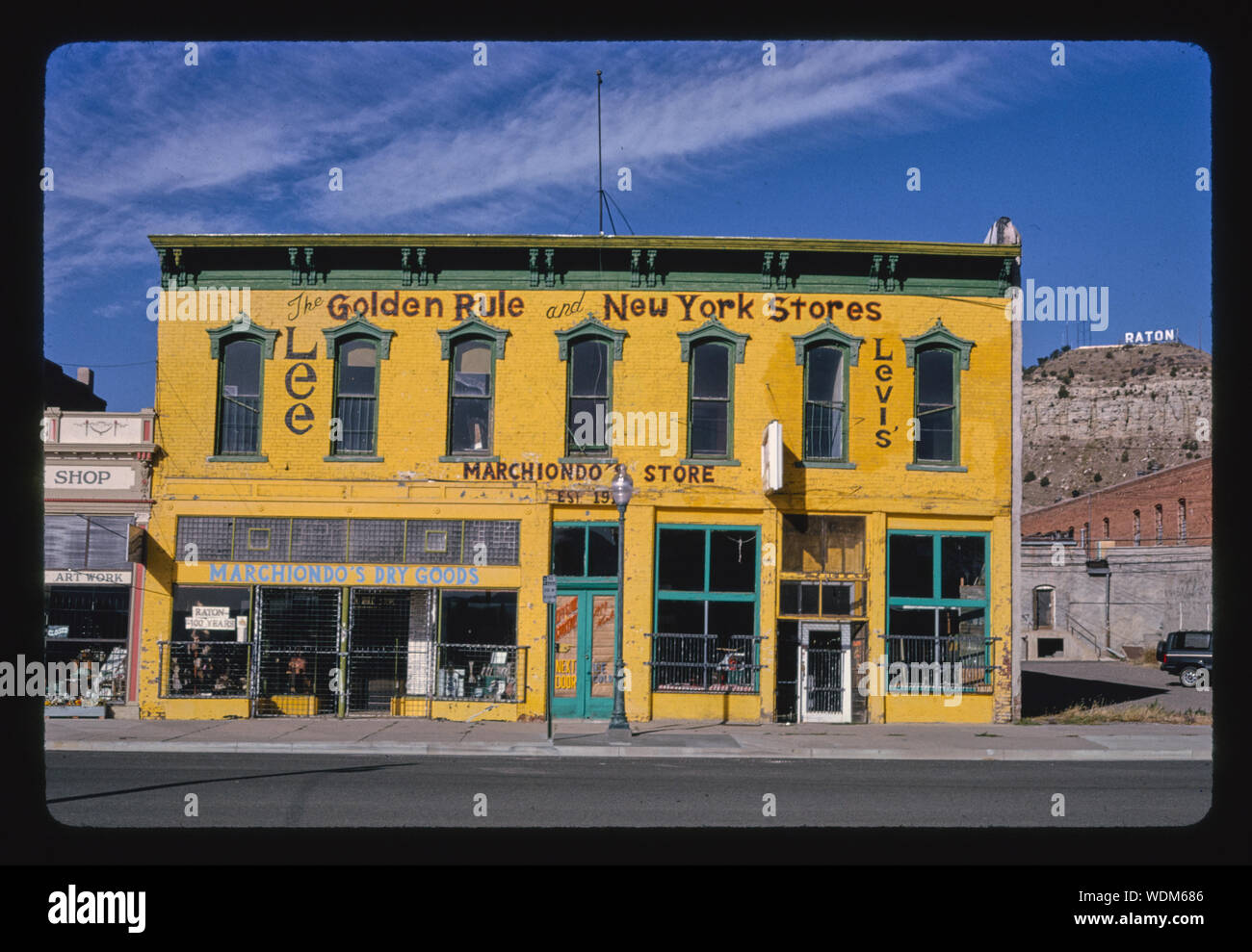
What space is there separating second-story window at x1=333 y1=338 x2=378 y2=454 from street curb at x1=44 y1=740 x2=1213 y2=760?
249 inches

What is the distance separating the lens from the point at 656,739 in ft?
59.0

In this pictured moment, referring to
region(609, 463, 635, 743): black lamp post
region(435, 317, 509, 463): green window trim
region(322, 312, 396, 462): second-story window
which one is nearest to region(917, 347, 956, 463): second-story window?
region(609, 463, 635, 743): black lamp post

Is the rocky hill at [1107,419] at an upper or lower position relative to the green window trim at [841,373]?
upper

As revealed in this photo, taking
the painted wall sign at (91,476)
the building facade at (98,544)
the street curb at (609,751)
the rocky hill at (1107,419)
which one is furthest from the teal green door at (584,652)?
the rocky hill at (1107,419)

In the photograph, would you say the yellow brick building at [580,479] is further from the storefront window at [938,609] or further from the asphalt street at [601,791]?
the asphalt street at [601,791]

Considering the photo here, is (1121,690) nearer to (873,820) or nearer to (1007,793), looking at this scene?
(1007,793)

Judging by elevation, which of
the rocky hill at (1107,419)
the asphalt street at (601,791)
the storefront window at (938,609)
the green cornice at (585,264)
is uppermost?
the rocky hill at (1107,419)

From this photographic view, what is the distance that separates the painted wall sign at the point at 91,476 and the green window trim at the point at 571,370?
8.23 metres

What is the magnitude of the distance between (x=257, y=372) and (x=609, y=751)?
10127mm

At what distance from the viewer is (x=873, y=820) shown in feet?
34.2

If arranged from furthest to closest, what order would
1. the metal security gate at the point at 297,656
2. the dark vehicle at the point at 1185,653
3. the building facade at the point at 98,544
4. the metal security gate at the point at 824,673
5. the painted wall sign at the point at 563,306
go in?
the dark vehicle at the point at 1185,653 < the painted wall sign at the point at 563,306 < the metal security gate at the point at 824,673 < the building facade at the point at 98,544 < the metal security gate at the point at 297,656

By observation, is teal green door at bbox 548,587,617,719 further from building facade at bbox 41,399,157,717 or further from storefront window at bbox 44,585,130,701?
storefront window at bbox 44,585,130,701

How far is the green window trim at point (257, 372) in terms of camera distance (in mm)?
21297
